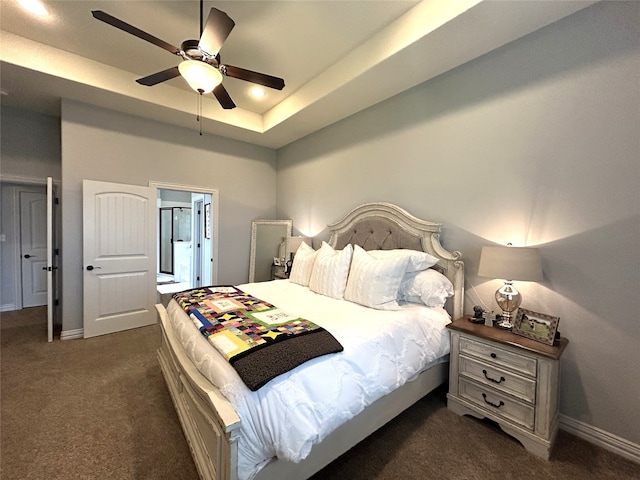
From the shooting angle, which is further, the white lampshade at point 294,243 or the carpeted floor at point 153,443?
the white lampshade at point 294,243

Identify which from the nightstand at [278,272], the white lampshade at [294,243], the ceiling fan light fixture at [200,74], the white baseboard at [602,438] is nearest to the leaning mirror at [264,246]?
the nightstand at [278,272]

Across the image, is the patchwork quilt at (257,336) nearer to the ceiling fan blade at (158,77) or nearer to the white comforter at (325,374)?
the white comforter at (325,374)

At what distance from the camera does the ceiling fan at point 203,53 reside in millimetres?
1660

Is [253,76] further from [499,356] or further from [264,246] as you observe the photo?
[264,246]

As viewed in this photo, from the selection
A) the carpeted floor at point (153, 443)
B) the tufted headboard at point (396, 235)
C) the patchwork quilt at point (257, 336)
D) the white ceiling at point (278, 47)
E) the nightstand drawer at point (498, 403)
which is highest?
the white ceiling at point (278, 47)

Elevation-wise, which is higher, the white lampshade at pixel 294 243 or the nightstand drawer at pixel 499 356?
the white lampshade at pixel 294 243

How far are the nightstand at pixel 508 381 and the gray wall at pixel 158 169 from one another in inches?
143

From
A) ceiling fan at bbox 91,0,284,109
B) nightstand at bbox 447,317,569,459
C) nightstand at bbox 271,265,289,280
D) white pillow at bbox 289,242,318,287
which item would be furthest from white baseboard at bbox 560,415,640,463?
ceiling fan at bbox 91,0,284,109

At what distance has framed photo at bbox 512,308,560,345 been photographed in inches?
70.9

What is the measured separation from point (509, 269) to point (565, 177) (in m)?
0.79

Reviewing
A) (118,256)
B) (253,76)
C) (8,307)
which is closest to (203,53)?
(253,76)

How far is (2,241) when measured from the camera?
4109mm

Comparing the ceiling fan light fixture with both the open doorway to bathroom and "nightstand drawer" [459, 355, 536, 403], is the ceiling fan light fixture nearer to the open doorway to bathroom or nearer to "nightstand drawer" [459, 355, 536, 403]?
"nightstand drawer" [459, 355, 536, 403]

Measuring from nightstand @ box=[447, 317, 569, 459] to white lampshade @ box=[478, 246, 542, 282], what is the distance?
0.43 meters
